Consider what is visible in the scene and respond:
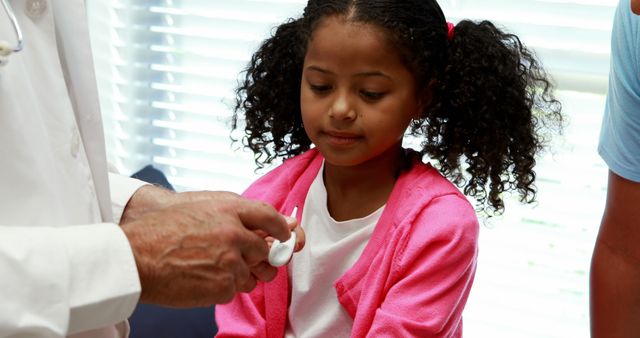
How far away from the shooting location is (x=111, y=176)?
1408 mm

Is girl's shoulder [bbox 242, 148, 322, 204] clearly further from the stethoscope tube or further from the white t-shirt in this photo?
the stethoscope tube

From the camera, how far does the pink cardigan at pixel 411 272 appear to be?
1.39m

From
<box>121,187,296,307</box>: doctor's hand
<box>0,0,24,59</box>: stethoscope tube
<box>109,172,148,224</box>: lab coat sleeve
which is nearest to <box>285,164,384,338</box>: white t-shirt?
<box>109,172,148,224</box>: lab coat sleeve

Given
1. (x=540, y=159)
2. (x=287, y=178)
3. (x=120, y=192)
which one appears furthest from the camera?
(x=540, y=159)

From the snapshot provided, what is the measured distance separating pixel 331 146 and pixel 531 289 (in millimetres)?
999

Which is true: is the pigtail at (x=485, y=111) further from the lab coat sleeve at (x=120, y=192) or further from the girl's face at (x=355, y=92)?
the lab coat sleeve at (x=120, y=192)

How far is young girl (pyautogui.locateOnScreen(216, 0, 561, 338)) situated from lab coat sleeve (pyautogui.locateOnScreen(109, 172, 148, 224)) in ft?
1.10

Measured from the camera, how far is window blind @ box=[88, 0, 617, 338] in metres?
2.12

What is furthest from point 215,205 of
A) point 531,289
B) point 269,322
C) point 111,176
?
point 531,289

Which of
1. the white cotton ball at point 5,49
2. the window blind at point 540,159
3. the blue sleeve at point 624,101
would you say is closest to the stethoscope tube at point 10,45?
the white cotton ball at point 5,49

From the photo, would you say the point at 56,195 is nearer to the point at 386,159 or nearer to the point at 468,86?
the point at 386,159

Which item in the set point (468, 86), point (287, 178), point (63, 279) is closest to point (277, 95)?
point (287, 178)

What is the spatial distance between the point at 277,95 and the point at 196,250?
2.57ft

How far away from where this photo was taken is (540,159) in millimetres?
2152
